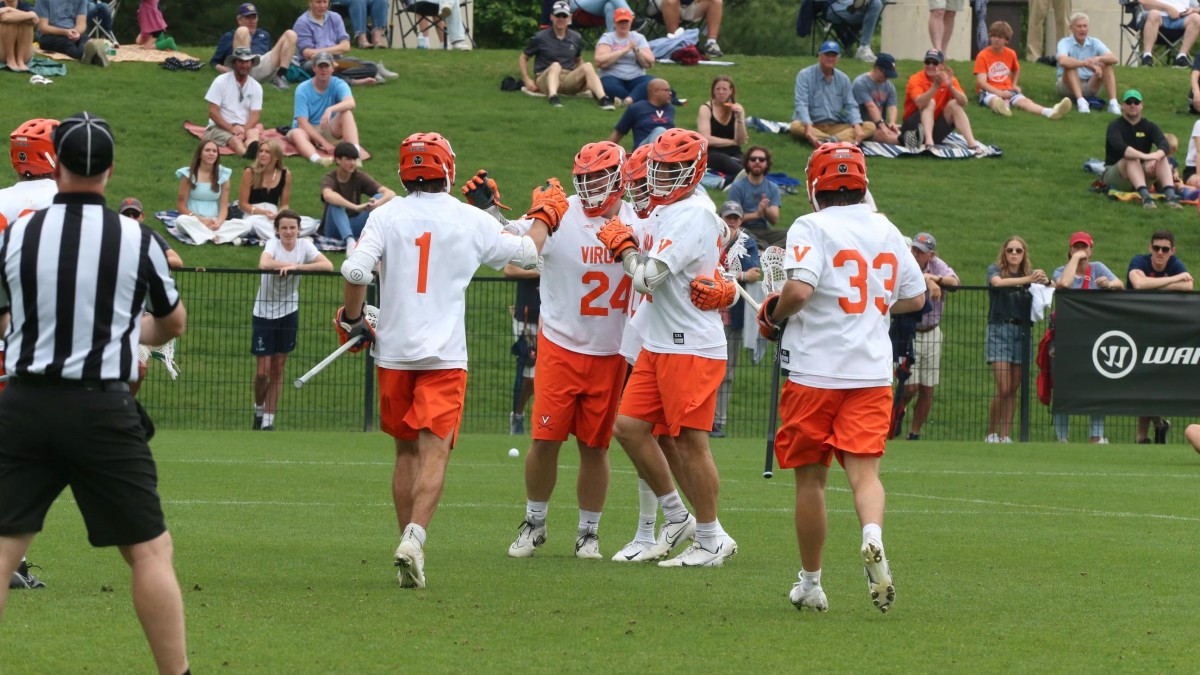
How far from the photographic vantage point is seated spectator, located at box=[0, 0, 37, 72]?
24484 millimetres


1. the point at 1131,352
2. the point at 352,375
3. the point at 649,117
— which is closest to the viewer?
the point at 1131,352

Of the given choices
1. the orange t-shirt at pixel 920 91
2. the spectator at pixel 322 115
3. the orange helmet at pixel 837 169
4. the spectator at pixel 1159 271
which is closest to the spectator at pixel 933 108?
the orange t-shirt at pixel 920 91

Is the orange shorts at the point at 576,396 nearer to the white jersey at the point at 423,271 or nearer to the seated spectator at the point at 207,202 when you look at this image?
the white jersey at the point at 423,271

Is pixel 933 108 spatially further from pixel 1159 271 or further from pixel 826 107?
pixel 1159 271

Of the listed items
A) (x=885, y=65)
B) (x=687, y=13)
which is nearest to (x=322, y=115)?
(x=885, y=65)

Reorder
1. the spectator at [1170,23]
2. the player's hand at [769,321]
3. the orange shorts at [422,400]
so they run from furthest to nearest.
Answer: the spectator at [1170,23], the orange shorts at [422,400], the player's hand at [769,321]

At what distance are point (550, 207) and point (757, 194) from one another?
1114cm

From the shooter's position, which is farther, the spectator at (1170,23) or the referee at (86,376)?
the spectator at (1170,23)

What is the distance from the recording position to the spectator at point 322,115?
22922 mm

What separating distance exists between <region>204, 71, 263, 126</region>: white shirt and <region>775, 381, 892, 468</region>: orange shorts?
16632mm

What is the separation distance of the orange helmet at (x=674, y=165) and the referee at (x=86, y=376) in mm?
3761

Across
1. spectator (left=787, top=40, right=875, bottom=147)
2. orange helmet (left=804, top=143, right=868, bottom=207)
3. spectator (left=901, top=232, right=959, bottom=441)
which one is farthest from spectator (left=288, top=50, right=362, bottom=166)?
orange helmet (left=804, top=143, right=868, bottom=207)

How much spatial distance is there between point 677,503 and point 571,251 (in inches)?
57.6

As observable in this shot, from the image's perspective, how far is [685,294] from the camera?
28.3 feet
